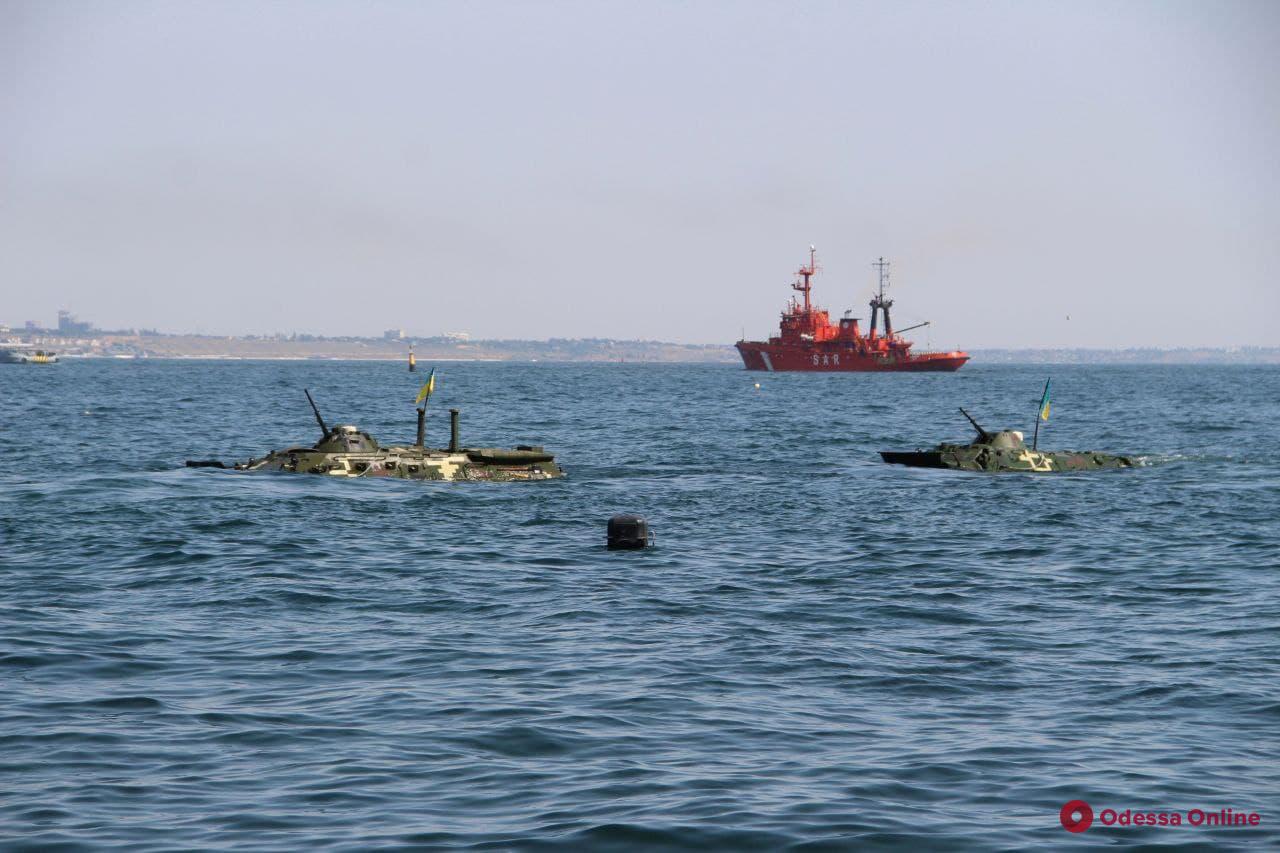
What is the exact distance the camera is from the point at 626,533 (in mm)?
25344

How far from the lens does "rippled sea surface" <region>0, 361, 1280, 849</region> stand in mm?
11180

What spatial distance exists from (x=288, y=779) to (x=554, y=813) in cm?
239

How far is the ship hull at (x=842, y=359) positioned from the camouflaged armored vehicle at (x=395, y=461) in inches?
5619

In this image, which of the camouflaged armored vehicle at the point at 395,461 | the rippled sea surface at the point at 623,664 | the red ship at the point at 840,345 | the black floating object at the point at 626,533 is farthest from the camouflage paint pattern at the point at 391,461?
the red ship at the point at 840,345

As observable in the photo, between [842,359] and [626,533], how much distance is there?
154805 mm

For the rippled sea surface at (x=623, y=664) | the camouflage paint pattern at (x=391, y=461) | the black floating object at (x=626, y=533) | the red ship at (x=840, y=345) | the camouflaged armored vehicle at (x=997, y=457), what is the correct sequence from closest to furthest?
the rippled sea surface at (x=623, y=664) < the black floating object at (x=626, y=533) < the camouflage paint pattern at (x=391, y=461) < the camouflaged armored vehicle at (x=997, y=457) < the red ship at (x=840, y=345)

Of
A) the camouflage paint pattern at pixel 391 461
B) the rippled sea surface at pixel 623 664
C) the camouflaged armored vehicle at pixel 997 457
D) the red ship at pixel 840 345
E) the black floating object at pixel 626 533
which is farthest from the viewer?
the red ship at pixel 840 345

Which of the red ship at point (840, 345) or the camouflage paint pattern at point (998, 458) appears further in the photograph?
the red ship at point (840, 345)

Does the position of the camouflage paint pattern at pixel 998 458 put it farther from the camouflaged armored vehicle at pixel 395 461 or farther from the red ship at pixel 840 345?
the red ship at pixel 840 345

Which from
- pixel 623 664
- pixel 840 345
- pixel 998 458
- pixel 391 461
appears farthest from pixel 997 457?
pixel 840 345

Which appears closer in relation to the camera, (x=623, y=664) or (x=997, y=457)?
(x=623, y=664)

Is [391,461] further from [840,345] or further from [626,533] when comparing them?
[840,345]

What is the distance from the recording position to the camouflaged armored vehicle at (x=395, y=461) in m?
35.2

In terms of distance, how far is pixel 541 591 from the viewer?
2114cm
